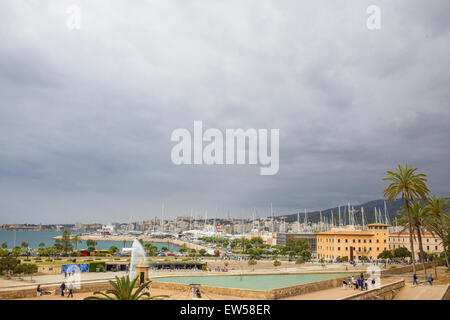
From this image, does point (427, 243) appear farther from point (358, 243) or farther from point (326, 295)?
point (326, 295)

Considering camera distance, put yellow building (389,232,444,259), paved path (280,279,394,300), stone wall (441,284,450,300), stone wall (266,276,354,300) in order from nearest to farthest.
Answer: stone wall (266,276,354,300) → paved path (280,279,394,300) → stone wall (441,284,450,300) → yellow building (389,232,444,259)

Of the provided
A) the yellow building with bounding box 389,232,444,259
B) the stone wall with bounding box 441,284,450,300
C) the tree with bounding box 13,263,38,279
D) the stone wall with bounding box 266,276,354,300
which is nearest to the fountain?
the tree with bounding box 13,263,38,279

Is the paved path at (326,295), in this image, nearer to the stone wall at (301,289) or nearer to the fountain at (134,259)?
the stone wall at (301,289)

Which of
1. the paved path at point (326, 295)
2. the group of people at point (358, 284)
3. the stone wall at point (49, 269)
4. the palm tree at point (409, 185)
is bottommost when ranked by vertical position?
the stone wall at point (49, 269)

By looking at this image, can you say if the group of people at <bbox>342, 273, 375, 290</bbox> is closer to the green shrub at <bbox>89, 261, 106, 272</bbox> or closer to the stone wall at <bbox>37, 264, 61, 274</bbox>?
the green shrub at <bbox>89, 261, 106, 272</bbox>

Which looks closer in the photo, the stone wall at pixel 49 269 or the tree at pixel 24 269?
the tree at pixel 24 269

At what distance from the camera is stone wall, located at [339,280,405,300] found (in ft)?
64.7

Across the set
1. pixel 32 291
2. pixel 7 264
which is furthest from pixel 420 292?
pixel 7 264

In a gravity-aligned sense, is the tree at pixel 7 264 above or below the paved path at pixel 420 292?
above

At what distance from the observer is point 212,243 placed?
472 ft

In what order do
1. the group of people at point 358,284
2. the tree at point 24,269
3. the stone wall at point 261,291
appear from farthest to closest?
the tree at point 24,269, the group of people at point 358,284, the stone wall at point 261,291

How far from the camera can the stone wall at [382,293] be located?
1973 centimetres

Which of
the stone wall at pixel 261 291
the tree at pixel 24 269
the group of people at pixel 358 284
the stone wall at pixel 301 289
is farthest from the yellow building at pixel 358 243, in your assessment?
the tree at pixel 24 269
